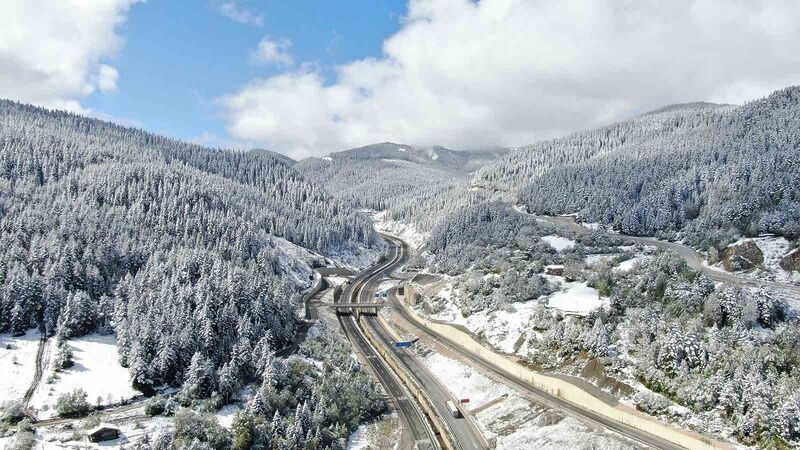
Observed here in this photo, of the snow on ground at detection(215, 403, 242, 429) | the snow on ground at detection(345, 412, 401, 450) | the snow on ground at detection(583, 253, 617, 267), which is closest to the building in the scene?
the snow on ground at detection(215, 403, 242, 429)

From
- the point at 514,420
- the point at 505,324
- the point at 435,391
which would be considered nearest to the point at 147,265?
the point at 435,391

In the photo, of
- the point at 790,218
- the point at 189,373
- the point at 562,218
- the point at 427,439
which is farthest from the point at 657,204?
the point at 189,373

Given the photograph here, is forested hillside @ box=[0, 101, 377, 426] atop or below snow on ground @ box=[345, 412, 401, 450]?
atop

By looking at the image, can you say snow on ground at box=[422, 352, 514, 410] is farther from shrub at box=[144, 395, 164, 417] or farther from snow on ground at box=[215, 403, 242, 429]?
shrub at box=[144, 395, 164, 417]

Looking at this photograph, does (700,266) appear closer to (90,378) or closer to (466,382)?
(466,382)

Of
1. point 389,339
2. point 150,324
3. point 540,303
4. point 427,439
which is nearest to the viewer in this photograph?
point 427,439

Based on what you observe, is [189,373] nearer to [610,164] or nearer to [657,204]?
[657,204]
